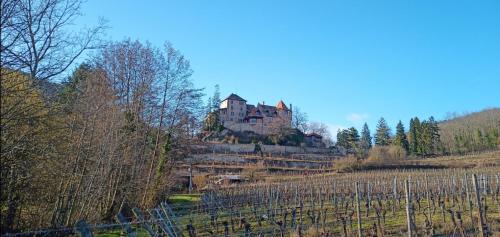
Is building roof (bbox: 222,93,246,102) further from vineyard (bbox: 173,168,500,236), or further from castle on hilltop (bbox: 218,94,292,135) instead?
vineyard (bbox: 173,168,500,236)

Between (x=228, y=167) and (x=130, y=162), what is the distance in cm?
3402

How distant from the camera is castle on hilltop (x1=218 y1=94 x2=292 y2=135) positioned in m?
73.2

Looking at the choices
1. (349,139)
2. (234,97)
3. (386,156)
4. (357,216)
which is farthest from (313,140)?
(357,216)

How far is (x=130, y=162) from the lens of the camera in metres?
17.4

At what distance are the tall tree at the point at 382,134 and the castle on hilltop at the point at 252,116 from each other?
18.3m

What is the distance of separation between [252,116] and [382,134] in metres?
27.5

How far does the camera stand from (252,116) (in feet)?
258

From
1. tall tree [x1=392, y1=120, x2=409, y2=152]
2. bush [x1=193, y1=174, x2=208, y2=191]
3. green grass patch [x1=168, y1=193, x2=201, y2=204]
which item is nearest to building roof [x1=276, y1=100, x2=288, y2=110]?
tall tree [x1=392, y1=120, x2=409, y2=152]

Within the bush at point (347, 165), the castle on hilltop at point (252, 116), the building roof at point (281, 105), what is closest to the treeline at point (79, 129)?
the bush at point (347, 165)

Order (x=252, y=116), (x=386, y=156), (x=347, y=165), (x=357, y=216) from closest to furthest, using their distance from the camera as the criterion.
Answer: (x=357, y=216) < (x=347, y=165) < (x=386, y=156) < (x=252, y=116)

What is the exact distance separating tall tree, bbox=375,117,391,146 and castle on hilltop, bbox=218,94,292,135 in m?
18.3

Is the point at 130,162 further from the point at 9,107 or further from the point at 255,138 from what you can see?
the point at 255,138

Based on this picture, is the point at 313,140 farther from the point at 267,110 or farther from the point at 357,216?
the point at 357,216

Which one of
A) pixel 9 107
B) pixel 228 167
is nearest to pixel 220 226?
pixel 9 107
